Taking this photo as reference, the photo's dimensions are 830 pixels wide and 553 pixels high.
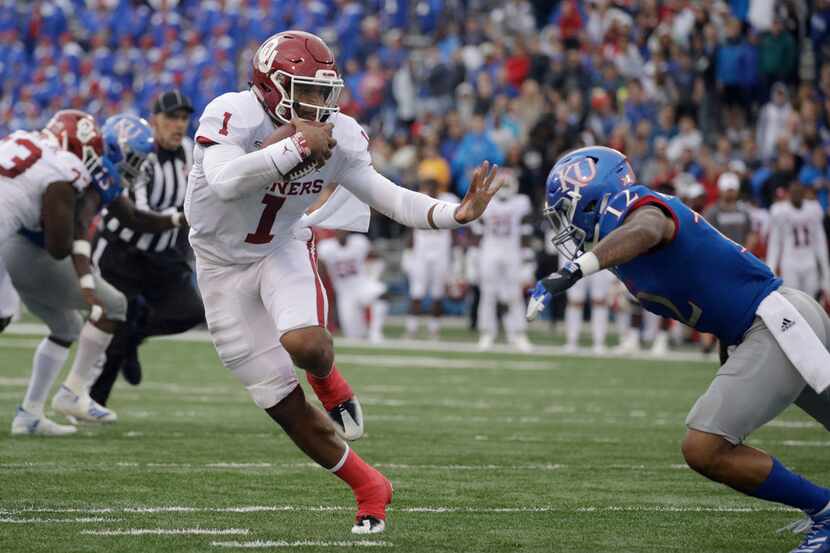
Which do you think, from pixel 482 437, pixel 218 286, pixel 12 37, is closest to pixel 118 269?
pixel 482 437

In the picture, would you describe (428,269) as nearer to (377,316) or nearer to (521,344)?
(377,316)

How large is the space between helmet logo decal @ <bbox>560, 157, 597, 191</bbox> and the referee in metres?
4.63

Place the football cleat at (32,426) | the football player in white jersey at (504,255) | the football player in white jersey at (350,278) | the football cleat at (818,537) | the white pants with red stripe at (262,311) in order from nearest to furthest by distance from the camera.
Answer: the football cleat at (818,537)
the white pants with red stripe at (262,311)
the football cleat at (32,426)
the football player in white jersey at (504,255)
the football player in white jersey at (350,278)

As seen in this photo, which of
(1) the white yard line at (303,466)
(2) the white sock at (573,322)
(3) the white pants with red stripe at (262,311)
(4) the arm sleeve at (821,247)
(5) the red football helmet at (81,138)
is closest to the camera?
(3) the white pants with red stripe at (262,311)

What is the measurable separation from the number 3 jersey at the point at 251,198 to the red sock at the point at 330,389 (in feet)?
1.75

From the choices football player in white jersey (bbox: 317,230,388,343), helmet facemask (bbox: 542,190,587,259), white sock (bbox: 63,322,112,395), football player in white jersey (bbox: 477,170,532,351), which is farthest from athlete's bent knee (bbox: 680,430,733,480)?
football player in white jersey (bbox: 317,230,388,343)

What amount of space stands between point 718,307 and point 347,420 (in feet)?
4.82

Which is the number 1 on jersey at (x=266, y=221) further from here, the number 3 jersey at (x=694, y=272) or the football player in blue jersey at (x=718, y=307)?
the number 3 jersey at (x=694, y=272)

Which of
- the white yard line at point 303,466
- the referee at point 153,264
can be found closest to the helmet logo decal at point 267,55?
the white yard line at point 303,466

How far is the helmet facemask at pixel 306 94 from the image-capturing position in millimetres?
5582

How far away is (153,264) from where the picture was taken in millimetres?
9875

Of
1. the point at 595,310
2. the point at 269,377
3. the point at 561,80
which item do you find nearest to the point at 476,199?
the point at 269,377

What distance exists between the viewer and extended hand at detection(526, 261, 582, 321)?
187 inches

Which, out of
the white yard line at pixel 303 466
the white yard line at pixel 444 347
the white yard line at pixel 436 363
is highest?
the white yard line at pixel 303 466
